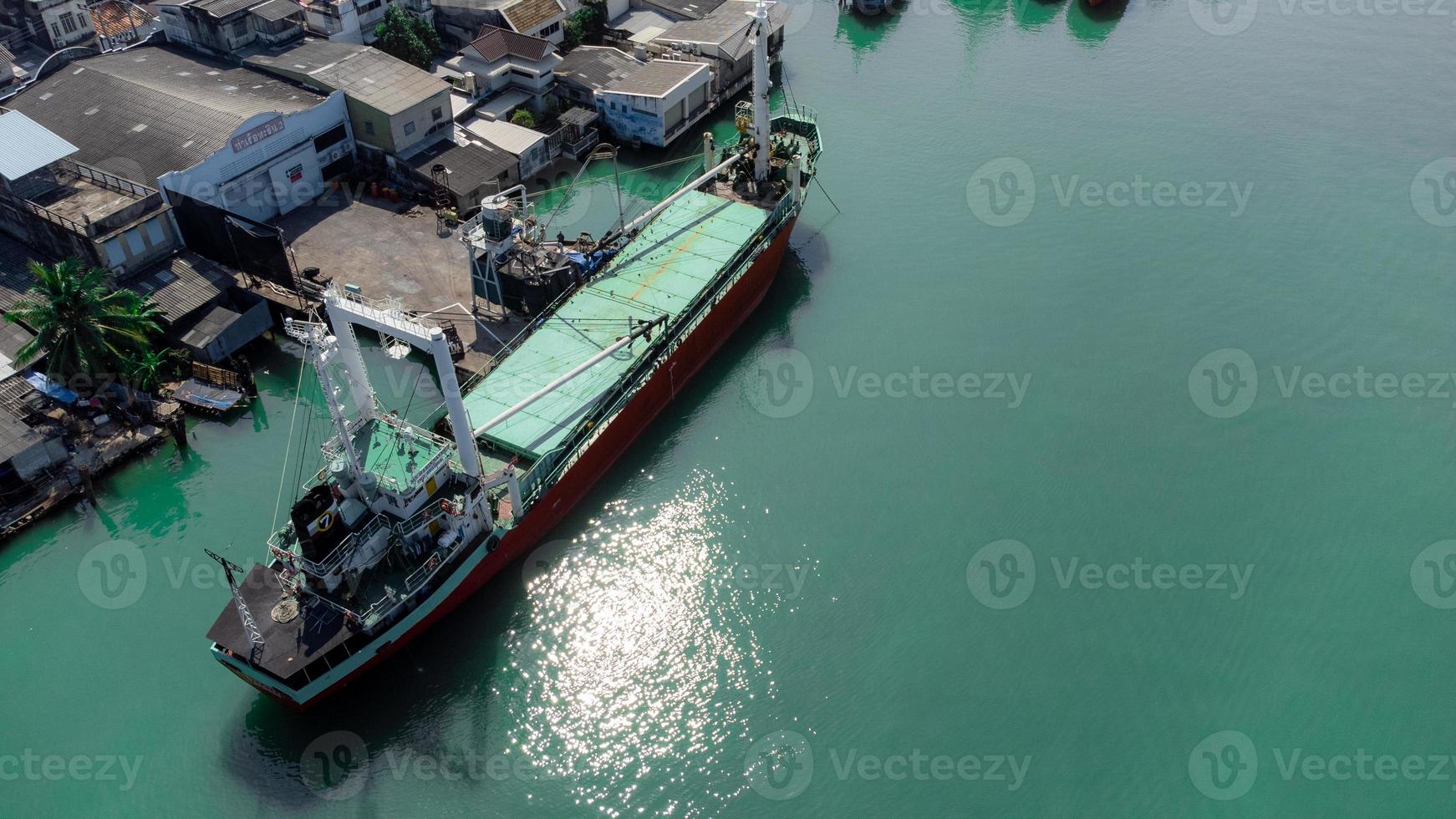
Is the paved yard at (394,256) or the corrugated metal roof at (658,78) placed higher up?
Answer: the corrugated metal roof at (658,78)

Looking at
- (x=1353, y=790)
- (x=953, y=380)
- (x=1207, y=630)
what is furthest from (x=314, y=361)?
(x=1353, y=790)

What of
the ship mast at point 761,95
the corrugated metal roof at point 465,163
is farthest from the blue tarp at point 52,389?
the ship mast at point 761,95

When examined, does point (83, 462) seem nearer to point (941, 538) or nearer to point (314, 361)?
point (314, 361)

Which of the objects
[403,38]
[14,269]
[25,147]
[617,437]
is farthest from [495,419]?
[403,38]

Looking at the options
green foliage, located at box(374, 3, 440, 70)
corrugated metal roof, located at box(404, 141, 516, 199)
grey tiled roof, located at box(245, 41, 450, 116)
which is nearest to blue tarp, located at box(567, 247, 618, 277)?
corrugated metal roof, located at box(404, 141, 516, 199)

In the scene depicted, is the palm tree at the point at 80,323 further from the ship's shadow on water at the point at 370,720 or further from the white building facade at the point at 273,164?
the ship's shadow on water at the point at 370,720

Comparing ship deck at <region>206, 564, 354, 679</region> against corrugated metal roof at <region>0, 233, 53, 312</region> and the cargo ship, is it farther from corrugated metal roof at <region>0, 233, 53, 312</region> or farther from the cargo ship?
corrugated metal roof at <region>0, 233, 53, 312</region>
